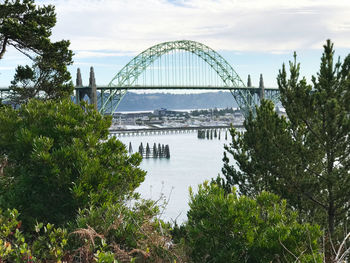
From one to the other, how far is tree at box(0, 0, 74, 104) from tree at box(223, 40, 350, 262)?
12.1 m

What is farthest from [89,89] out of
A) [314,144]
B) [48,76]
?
[314,144]

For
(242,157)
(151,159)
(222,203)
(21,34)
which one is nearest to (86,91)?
(151,159)

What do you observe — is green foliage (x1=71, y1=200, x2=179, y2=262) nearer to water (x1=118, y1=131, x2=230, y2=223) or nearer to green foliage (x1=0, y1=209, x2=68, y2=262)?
green foliage (x1=0, y1=209, x2=68, y2=262)

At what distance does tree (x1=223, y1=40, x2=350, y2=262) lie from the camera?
15.2 m

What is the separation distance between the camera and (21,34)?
21188mm

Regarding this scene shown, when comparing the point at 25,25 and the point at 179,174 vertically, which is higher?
the point at 25,25

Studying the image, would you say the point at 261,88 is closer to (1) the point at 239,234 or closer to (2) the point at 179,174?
(2) the point at 179,174

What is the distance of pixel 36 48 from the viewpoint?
74.8 ft

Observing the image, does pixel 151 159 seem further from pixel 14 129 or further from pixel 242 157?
pixel 14 129

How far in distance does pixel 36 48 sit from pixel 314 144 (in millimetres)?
14660

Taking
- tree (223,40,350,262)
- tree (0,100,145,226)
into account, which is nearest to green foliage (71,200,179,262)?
tree (0,100,145,226)

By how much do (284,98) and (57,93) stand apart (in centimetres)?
1506

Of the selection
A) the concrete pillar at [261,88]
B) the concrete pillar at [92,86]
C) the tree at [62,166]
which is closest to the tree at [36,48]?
the tree at [62,166]

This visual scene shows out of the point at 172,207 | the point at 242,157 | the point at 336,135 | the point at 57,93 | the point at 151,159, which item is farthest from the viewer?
the point at 151,159
